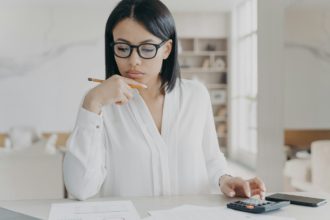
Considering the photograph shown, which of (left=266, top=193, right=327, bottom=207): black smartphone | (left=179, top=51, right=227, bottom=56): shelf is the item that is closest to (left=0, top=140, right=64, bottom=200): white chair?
(left=266, top=193, right=327, bottom=207): black smartphone

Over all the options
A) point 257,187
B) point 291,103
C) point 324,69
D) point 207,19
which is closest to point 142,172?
point 257,187

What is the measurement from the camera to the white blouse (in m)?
1.38

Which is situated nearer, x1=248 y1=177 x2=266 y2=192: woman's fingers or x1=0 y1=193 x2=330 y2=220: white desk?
x1=0 y1=193 x2=330 y2=220: white desk

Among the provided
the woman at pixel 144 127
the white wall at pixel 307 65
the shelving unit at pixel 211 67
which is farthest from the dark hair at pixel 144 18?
the shelving unit at pixel 211 67

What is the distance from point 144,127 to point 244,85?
303 inches

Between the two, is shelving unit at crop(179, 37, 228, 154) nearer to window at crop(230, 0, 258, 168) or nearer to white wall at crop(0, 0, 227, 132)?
window at crop(230, 0, 258, 168)

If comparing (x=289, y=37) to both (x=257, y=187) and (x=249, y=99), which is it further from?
(x=249, y=99)

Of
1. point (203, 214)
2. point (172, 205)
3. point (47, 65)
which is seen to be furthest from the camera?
point (47, 65)

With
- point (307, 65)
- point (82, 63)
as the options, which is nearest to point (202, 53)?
point (82, 63)

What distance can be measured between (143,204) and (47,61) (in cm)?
801

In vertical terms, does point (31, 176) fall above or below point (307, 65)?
below

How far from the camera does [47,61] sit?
887cm

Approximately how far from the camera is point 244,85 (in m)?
8.99

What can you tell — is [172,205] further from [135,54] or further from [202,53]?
[202,53]
